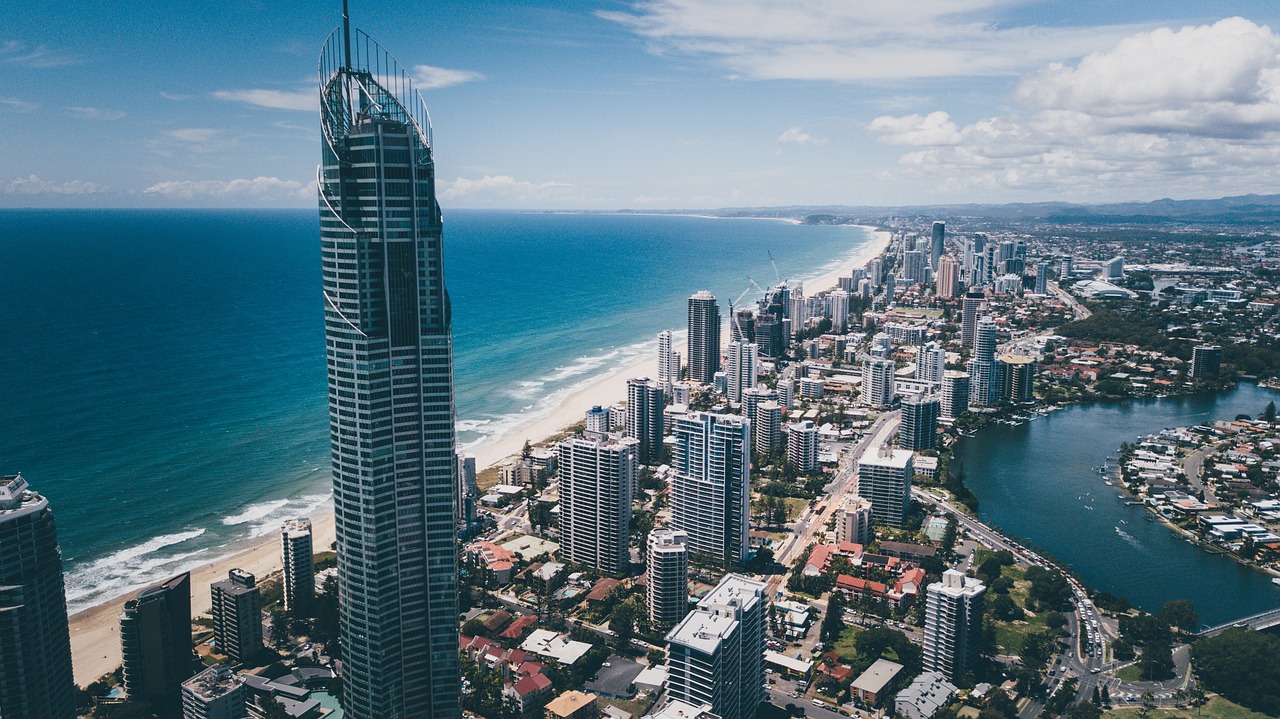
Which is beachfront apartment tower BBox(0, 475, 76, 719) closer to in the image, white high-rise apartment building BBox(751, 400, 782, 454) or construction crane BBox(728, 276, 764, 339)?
white high-rise apartment building BBox(751, 400, 782, 454)

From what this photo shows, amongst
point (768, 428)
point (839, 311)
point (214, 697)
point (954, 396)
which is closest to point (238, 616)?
point (214, 697)

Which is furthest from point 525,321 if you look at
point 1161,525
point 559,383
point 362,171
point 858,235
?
point 858,235

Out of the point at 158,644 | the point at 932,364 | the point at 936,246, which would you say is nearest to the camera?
the point at 158,644

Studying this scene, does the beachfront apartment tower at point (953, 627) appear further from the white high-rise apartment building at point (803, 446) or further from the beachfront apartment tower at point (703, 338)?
the beachfront apartment tower at point (703, 338)

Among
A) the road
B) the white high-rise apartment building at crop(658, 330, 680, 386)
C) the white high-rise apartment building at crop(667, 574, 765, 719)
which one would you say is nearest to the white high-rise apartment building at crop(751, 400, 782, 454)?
the road

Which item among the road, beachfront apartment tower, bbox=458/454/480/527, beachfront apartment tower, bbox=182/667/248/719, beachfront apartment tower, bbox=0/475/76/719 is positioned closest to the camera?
beachfront apartment tower, bbox=0/475/76/719

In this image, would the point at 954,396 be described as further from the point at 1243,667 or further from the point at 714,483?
the point at 1243,667
